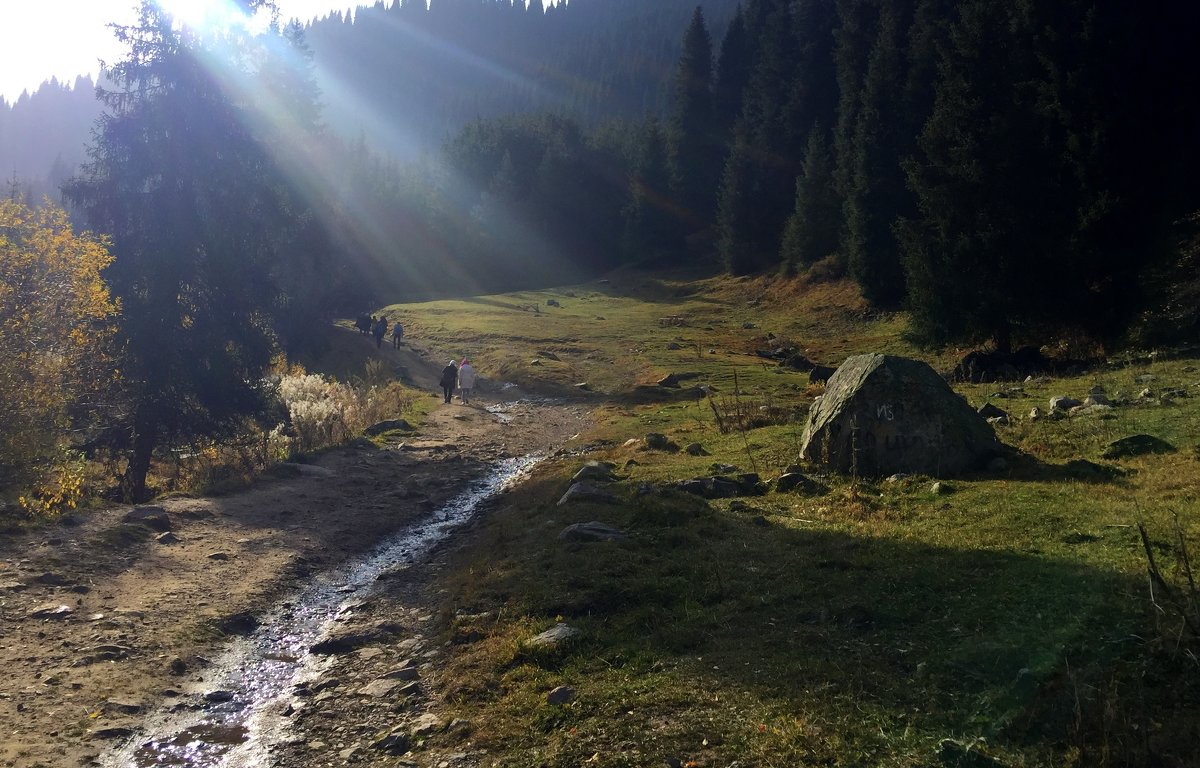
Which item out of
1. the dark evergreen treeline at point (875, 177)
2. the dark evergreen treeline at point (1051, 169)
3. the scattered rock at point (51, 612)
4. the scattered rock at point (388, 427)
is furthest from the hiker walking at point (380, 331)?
the scattered rock at point (51, 612)

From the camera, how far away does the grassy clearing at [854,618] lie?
5.36 m

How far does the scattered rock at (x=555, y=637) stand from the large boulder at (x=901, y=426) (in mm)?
6459

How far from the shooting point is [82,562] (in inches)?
439

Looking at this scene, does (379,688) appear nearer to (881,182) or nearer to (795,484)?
(795,484)

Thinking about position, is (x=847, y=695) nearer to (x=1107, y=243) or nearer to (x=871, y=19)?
(x=1107, y=243)

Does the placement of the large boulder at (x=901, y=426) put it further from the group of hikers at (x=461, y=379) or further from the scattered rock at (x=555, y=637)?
the group of hikers at (x=461, y=379)

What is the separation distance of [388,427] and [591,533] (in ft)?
47.6

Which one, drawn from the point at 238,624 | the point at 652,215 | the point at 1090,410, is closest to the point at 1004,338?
the point at 1090,410

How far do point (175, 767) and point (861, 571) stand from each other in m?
6.57

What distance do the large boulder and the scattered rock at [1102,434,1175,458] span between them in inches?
60.2

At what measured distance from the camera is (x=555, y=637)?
812 centimetres

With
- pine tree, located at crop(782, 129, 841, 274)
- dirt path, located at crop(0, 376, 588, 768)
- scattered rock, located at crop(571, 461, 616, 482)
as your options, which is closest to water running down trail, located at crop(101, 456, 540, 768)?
dirt path, located at crop(0, 376, 588, 768)

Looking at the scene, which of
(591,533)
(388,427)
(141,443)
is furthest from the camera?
(388,427)

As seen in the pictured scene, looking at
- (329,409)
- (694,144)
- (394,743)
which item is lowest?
(394,743)
